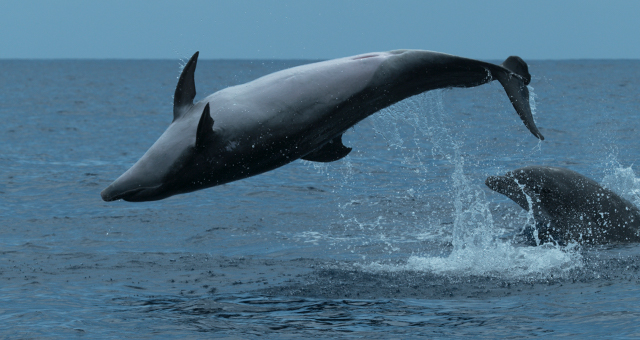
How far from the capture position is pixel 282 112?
959 cm

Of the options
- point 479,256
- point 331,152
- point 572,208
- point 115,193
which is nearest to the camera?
point 115,193

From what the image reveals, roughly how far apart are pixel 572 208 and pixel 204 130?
9.42 meters

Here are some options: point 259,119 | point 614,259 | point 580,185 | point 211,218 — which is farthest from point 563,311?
point 211,218

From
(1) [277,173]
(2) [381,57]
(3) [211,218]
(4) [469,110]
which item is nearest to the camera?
(2) [381,57]

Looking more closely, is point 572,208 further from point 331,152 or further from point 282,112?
point 282,112

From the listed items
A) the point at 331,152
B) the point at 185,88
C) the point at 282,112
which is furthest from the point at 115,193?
the point at 331,152

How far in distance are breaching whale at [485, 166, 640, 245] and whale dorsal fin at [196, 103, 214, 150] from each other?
8.60 meters

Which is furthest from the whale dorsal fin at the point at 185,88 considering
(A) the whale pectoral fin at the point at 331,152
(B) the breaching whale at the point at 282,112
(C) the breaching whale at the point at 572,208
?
(C) the breaching whale at the point at 572,208

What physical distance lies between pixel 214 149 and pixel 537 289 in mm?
5567

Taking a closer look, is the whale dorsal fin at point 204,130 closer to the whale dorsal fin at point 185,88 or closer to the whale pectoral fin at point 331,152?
the whale dorsal fin at point 185,88

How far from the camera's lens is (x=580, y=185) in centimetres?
1625

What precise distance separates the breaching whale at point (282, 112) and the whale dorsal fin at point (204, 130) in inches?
0.5

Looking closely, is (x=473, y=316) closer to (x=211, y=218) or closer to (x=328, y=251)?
(x=328, y=251)

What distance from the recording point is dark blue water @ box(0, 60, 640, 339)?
420 inches
